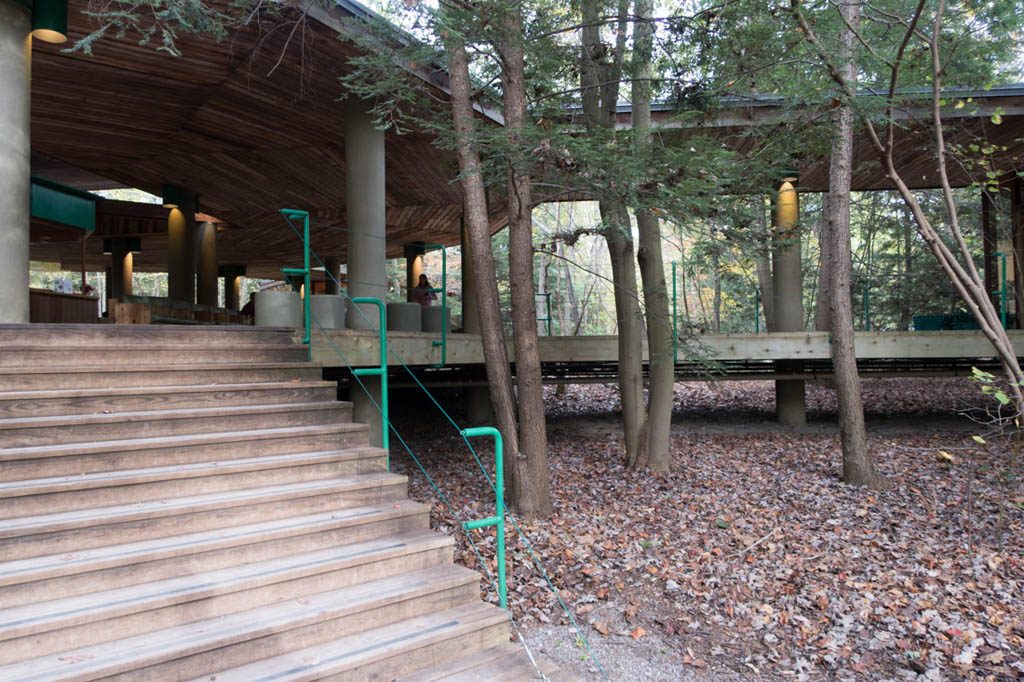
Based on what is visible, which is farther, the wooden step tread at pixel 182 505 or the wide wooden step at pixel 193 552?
the wooden step tread at pixel 182 505

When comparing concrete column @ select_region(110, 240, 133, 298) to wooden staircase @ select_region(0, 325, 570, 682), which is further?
concrete column @ select_region(110, 240, 133, 298)

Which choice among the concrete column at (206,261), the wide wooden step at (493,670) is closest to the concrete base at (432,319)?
the wide wooden step at (493,670)

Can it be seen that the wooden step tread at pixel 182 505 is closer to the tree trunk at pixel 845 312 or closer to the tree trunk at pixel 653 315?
the tree trunk at pixel 653 315

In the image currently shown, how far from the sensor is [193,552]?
3322mm

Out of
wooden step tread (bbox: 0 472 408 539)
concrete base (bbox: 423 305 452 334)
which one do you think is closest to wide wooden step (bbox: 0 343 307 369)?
Result: wooden step tread (bbox: 0 472 408 539)

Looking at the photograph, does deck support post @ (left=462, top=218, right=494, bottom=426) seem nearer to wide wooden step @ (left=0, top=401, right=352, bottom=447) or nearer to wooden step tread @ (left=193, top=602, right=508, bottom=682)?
wide wooden step @ (left=0, top=401, right=352, bottom=447)

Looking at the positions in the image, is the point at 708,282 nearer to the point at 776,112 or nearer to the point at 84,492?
the point at 776,112

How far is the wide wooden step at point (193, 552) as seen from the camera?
2996mm

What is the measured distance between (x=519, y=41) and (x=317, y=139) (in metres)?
5.22

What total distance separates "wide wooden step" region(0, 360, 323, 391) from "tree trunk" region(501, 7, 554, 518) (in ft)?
6.77

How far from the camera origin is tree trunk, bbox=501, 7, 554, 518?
642cm

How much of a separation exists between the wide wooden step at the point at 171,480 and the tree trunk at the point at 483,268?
2132mm

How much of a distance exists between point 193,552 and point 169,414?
3.98ft

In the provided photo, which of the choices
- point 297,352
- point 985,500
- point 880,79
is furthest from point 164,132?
point 985,500
